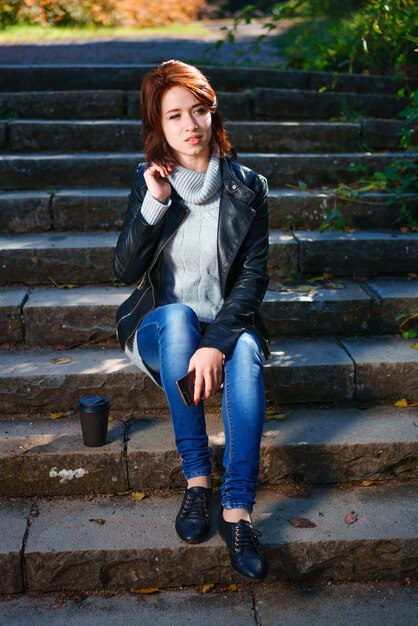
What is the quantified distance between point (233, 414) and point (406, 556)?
0.81 meters

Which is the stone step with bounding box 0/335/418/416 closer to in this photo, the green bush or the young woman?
the young woman

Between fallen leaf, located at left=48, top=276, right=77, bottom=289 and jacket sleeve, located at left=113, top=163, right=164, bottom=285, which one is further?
fallen leaf, located at left=48, top=276, right=77, bottom=289

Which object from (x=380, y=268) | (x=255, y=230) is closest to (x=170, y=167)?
(x=255, y=230)

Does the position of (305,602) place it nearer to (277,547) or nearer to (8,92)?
(277,547)

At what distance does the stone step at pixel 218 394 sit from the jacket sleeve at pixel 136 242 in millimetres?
516

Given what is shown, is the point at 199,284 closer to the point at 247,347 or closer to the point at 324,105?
the point at 247,347

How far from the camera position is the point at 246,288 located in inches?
122

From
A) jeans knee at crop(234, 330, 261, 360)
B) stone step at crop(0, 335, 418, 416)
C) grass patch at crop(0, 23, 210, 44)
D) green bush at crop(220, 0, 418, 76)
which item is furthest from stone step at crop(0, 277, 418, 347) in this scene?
grass patch at crop(0, 23, 210, 44)

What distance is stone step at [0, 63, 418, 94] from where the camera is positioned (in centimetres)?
552

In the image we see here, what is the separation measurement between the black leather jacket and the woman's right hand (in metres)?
0.07

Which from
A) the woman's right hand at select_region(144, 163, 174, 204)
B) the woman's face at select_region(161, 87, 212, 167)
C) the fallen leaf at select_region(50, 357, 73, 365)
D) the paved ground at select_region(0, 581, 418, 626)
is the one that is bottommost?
the paved ground at select_region(0, 581, 418, 626)

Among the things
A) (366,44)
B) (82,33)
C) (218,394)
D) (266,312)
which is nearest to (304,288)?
(266,312)

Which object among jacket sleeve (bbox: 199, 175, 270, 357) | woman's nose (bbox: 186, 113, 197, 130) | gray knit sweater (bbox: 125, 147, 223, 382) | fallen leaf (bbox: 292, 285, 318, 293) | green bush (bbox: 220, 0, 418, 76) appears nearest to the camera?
jacket sleeve (bbox: 199, 175, 270, 357)

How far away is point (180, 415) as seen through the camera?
2.89m
